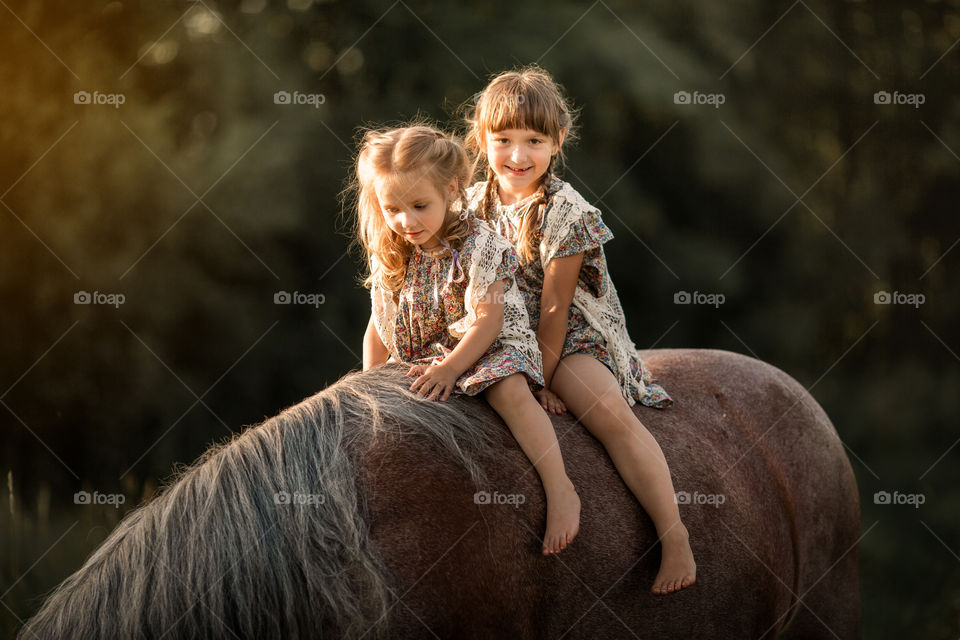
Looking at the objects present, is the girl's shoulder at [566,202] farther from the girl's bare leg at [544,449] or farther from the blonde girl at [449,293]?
the girl's bare leg at [544,449]

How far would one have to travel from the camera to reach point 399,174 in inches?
95.7

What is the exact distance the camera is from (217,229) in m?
6.18

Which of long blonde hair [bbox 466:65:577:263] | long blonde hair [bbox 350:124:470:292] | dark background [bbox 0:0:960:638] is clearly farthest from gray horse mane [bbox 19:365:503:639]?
dark background [bbox 0:0:960:638]

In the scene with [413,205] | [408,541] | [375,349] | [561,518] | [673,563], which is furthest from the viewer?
[375,349]

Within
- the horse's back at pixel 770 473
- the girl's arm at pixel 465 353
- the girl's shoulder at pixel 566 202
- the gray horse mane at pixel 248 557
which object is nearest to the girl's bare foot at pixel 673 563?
the horse's back at pixel 770 473

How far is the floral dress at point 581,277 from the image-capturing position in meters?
2.78

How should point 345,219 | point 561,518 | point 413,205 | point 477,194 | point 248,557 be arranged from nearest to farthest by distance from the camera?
point 248,557 < point 561,518 < point 413,205 < point 477,194 < point 345,219

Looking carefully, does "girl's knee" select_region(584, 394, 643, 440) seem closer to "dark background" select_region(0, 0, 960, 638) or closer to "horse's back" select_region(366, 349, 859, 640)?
"horse's back" select_region(366, 349, 859, 640)

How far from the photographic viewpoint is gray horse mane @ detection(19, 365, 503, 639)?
1.94 metres

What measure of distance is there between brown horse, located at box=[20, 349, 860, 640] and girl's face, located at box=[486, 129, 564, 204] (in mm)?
771

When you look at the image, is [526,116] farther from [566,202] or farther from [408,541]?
[408,541]

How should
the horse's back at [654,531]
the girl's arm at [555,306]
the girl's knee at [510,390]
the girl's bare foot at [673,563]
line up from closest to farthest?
1. the horse's back at [654,531]
2. the girl's knee at [510,390]
3. the girl's bare foot at [673,563]
4. the girl's arm at [555,306]

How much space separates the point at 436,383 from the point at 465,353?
0.11m

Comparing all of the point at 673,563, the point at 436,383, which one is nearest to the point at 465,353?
the point at 436,383
